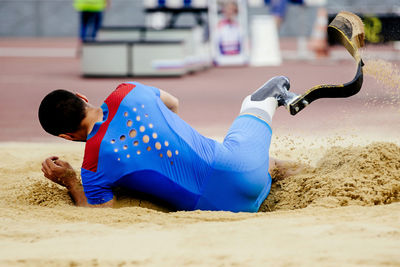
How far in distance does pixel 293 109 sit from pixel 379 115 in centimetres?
367

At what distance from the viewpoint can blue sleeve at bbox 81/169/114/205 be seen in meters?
3.24

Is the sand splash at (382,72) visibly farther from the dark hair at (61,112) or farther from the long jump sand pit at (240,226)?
the dark hair at (61,112)

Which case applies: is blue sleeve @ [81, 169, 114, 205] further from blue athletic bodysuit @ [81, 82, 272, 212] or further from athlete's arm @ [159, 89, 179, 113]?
athlete's arm @ [159, 89, 179, 113]

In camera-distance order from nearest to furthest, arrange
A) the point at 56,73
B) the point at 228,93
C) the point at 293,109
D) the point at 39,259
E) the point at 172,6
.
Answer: the point at 39,259 → the point at 293,109 → the point at 228,93 → the point at 56,73 → the point at 172,6

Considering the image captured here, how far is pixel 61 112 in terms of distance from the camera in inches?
127

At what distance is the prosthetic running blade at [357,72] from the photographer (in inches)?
154

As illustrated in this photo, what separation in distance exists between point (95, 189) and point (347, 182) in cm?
148

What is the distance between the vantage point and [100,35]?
566 inches

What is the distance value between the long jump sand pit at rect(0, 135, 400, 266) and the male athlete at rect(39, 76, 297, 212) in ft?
0.49

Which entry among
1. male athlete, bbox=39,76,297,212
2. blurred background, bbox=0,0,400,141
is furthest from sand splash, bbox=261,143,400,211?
blurred background, bbox=0,0,400,141

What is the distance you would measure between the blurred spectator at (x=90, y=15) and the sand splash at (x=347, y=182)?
1148 centimetres

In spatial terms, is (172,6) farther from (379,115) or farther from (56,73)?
(379,115)

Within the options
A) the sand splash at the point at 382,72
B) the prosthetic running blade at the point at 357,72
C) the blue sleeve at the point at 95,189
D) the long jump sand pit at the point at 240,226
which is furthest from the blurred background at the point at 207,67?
the blue sleeve at the point at 95,189

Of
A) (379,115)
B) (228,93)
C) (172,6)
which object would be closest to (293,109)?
(379,115)
